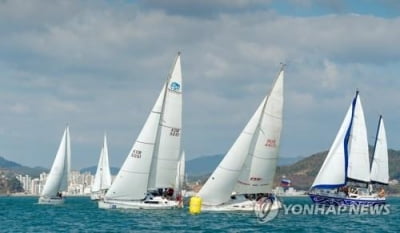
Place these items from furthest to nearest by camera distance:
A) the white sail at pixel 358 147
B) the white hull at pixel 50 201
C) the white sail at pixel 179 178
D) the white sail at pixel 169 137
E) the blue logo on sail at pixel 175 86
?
the white hull at pixel 50 201
the white sail at pixel 358 147
the white sail at pixel 179 178
the white sail at pixel 169 137
the blue logo on sail at pixel 175 86

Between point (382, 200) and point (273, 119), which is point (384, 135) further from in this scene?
point (273, 119)

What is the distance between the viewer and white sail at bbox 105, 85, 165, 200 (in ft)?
257

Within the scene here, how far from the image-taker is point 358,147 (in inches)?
3573

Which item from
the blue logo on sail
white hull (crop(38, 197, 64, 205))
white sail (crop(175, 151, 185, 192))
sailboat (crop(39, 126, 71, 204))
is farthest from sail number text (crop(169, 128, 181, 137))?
white hull (crop(38, 197, 64, 205))

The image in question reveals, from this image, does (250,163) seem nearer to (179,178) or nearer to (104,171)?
(179,178)

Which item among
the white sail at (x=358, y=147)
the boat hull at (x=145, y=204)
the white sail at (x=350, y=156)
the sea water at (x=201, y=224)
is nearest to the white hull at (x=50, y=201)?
the boat hull at (x=145, y=204)

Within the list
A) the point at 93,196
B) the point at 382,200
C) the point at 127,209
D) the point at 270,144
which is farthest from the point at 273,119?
the point at 93,196

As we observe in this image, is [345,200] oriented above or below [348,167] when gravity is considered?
below

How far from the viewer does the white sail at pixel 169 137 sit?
78188 mm

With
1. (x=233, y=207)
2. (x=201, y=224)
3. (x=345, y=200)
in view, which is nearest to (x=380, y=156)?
(x=345, y=200)

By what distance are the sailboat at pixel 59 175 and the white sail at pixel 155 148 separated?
35.0 meters

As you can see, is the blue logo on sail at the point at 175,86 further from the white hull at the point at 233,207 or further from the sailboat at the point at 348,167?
the sailboat at the point at 348,167

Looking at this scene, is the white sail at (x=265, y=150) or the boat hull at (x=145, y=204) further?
the boat hull at (x=145, y=204)

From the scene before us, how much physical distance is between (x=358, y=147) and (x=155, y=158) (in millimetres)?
24370
